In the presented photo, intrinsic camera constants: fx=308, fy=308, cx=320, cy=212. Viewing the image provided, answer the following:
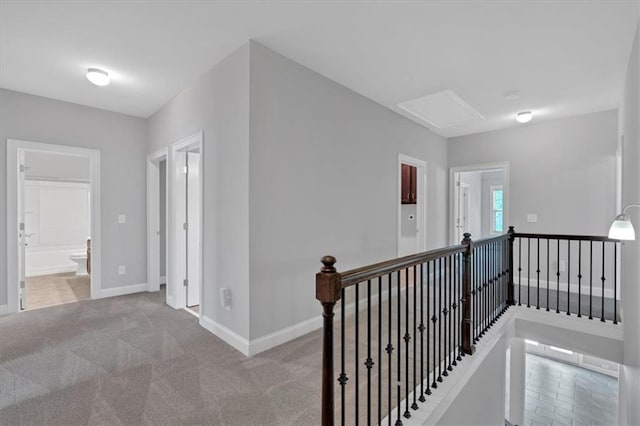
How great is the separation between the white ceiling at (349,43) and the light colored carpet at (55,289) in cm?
266

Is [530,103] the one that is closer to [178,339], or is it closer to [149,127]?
[178,339]

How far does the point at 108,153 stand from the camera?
4.28m

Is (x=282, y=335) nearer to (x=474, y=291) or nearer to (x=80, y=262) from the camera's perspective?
(x=474, y=291)

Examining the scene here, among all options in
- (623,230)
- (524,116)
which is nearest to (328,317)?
(623,230)

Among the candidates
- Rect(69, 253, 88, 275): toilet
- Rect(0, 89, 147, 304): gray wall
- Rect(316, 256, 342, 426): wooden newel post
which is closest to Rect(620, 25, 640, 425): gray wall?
Rect(316, 256, 342, 426): wooden newel post

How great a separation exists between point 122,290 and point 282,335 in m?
2.94

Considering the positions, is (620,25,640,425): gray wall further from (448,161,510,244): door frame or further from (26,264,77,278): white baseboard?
(26,264,77,278): white baseboard

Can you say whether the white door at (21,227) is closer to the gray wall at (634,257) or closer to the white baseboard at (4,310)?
the white baseboard at (4,310)

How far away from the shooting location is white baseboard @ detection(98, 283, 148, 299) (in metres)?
4.22

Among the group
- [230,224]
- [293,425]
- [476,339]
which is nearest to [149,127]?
[230,224]

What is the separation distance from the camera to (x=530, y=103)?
3.96 m

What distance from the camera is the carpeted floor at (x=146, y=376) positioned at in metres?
1.84

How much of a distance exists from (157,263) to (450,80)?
15.0ft

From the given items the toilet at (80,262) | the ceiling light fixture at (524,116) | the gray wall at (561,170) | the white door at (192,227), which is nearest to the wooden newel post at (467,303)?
the ceiling light fixture at (524,116)
